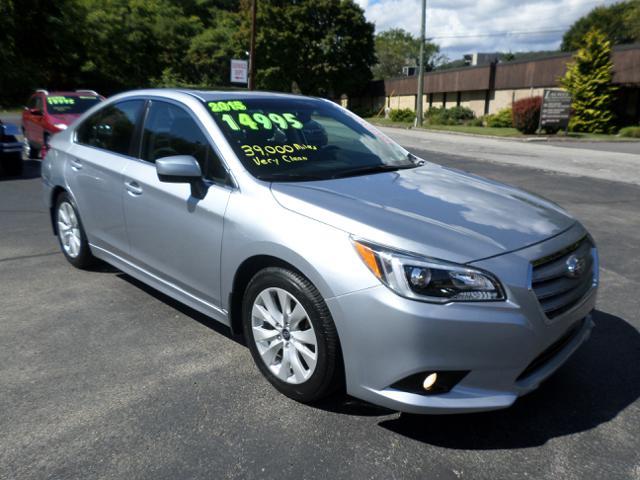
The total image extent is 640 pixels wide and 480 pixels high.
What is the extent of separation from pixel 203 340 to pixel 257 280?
1012 mm

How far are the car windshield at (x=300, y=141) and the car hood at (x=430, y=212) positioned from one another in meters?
0.20

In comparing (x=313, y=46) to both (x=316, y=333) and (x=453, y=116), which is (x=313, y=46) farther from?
(x=316, y=333)

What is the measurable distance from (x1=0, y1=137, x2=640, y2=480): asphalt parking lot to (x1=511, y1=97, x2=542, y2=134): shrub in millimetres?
23366

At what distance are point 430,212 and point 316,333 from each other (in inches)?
33.9

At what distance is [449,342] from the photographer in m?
2.36

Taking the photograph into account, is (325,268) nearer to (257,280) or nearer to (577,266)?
(257,280)

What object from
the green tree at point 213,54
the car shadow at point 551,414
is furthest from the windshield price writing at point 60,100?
the green tree at point 213,54

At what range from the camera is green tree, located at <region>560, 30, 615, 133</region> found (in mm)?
26250

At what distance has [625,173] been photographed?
1280 centimetres

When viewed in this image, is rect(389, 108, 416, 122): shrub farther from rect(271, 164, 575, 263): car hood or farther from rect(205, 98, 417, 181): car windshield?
rect(271, 164, 575, 263): car hood

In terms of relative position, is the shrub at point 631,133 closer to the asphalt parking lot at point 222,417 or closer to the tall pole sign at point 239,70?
the tall pole sign at point 239,70

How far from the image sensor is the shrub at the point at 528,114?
83.4ft

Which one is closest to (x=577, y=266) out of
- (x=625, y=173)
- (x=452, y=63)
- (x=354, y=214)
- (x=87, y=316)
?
(x=354, y=214)

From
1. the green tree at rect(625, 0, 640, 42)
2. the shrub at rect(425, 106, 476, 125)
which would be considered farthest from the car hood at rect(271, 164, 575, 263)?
the green tree at rect(625, 0, 640, 42)
